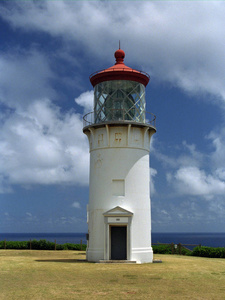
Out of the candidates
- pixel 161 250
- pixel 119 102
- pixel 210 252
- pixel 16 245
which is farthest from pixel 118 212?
pixel 16 245

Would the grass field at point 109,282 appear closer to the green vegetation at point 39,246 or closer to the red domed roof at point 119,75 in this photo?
the red domed roof at point 119,75

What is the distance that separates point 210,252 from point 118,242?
9.14 metres

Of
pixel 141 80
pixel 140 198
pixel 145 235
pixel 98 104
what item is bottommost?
pixel 145 235

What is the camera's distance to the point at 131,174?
1008 inches

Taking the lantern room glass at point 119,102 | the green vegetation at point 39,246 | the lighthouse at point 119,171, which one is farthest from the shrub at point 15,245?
the lantern room glass at point 119,102

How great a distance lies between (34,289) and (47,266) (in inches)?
286

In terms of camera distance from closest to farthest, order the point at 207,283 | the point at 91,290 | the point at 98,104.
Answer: the point at 91,290 < the point at 207,283 < the point at 98,104

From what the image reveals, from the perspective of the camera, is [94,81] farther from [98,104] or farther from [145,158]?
[145,158]

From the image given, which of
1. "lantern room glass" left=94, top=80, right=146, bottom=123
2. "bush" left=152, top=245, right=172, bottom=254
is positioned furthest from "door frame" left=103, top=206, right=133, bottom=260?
"bush" left=152, top=245, right=172, bottom=254

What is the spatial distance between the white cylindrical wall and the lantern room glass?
Result: 832 mm

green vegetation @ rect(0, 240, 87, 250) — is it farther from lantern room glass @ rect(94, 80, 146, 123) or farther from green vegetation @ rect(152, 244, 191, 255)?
lantern room glass @ rect(94, 80, 146, 123)

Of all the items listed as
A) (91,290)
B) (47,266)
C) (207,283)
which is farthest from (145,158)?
(91,290)

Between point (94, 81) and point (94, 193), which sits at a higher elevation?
point (94, 81)

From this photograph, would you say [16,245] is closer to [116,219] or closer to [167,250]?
[167,250]
